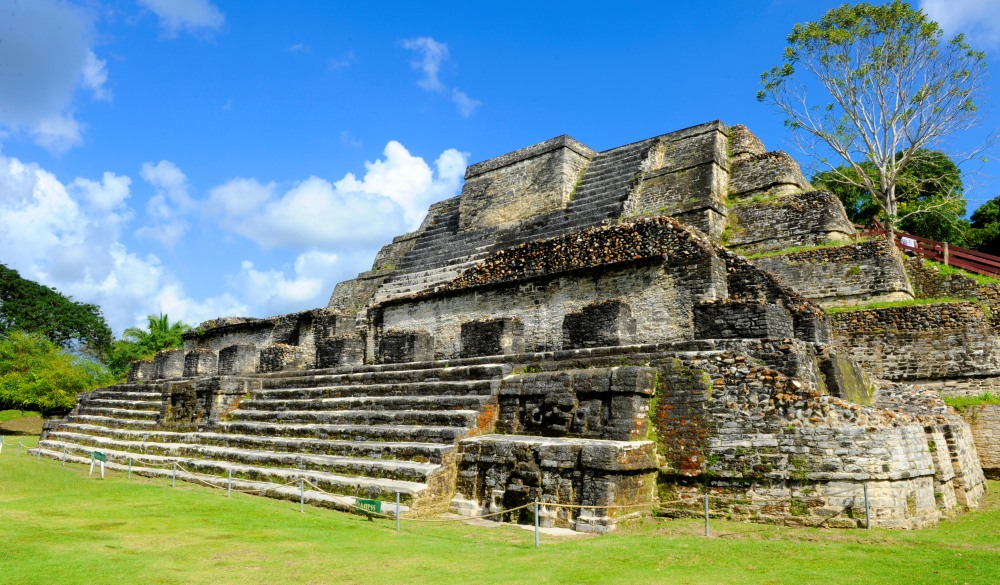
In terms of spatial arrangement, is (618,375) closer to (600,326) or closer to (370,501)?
(600,326)

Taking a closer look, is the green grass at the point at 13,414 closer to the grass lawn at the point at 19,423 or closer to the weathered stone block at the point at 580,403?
the grass lawn at the point at 19,423

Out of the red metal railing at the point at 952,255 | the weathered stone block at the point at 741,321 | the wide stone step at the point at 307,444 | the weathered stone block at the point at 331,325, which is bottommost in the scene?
the wide stone step at the point at 307,444

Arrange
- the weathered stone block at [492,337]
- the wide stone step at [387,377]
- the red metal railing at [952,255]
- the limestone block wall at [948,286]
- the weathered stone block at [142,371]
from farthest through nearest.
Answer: the weathered stone block at [142,371] < the red metal railing at [952,255] < the limestone block wall at [948,286] < the weathered stone block at [492,337] < the wide stone step at [387,377]

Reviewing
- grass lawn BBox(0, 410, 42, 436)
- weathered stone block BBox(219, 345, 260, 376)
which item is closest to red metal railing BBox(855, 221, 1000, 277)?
weathered stone block BBox(219, 345, 260, 376)

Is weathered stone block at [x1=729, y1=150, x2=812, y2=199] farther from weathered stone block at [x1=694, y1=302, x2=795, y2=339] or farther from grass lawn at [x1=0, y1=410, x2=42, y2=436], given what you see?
grass lawn at [x1=0, y1=410, x2=42, y2=436]

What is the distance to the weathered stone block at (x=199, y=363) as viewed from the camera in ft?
54.6

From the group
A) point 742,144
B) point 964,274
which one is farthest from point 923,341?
point 742,144

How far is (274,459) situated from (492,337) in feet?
12.0

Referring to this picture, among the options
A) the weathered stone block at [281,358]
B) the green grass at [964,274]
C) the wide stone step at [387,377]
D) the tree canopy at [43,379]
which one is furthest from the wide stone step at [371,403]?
the tree canopy at [43,379]

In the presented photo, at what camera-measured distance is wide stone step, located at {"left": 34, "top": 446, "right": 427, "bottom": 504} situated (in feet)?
24.5

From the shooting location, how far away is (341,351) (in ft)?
44.0

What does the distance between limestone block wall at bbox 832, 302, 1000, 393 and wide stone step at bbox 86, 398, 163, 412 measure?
1338 cm

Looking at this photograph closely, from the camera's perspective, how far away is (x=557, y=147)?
57.8 ft

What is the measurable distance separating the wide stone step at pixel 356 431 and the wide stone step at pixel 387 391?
72cm
